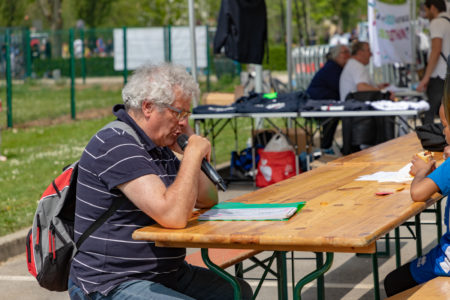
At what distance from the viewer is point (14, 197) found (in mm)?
9812

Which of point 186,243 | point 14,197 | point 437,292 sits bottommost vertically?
point 14,197

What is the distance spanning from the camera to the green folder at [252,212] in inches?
144

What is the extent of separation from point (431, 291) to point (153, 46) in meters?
21.9

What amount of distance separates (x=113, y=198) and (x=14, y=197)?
653 cm

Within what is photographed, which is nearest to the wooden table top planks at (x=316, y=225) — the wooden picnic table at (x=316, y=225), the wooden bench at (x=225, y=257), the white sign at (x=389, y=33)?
the wooden picnic table at (x=316, y=225)

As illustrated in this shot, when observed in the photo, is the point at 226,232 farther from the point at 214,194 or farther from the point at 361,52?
the point at 361,52

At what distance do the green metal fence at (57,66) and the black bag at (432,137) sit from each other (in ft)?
51.6

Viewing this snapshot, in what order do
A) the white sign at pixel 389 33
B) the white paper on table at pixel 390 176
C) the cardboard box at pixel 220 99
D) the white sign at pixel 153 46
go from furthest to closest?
the white sign at pixel 153 46, the white sign at pixel 389 33, the cardboard box at pixel 220 99, the white paper on table at pixel 390 176

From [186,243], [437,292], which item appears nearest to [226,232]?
[186,243]

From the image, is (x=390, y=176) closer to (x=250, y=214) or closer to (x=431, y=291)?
(x=431, y=291)

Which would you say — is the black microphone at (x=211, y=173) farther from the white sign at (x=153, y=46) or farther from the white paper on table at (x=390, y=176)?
the white sign at (x=153, y=46)

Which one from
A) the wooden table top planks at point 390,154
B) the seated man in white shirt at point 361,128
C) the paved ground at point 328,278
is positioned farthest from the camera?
the seated man in white shirt at point 361,128

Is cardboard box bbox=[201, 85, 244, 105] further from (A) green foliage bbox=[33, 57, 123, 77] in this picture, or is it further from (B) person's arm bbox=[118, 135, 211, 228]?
(A) green foliage bbox=[33, 57, 123, 77]

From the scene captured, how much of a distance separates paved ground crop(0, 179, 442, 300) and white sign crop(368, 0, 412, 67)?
666cm
